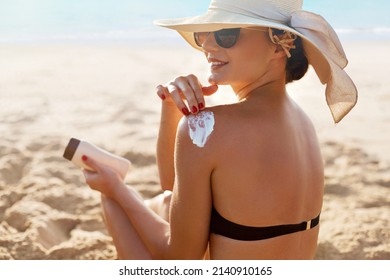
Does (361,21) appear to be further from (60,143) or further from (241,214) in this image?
(241,214)

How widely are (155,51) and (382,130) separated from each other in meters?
4.90

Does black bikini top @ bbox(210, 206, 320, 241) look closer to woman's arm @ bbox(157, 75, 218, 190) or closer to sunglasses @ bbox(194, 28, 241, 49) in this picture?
woman's arm @ bbox(157, 75, 218, 190)

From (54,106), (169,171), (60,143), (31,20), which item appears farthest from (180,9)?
(169,171)

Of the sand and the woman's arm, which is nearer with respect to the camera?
the woman's arm

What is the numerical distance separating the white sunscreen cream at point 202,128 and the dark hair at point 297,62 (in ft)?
1.18

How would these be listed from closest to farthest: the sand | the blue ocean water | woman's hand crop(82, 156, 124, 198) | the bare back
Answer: the bare back
woman's hand crop(82, 156, 124, 198)
the sand
the blue ocean water

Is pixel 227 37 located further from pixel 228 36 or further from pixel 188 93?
pixel 188 93

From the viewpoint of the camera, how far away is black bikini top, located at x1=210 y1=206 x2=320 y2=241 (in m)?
2.24

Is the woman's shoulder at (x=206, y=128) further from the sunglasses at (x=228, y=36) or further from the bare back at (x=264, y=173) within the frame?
the sunglasses at (x=228, y=36)

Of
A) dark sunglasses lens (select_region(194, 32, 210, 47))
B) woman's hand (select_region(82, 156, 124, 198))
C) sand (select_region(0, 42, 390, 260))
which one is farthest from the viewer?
sand (select_region(0, 42, 390, 260))

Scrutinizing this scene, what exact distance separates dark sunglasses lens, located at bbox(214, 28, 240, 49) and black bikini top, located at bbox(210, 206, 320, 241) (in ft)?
1.74

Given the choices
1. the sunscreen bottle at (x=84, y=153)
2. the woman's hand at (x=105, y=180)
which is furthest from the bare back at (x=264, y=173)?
the sunscreen bottle at (x=84, y=153)

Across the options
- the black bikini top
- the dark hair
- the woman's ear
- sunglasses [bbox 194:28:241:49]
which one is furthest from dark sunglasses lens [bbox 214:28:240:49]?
the black bikini top

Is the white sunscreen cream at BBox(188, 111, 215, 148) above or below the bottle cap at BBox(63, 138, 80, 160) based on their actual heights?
above
